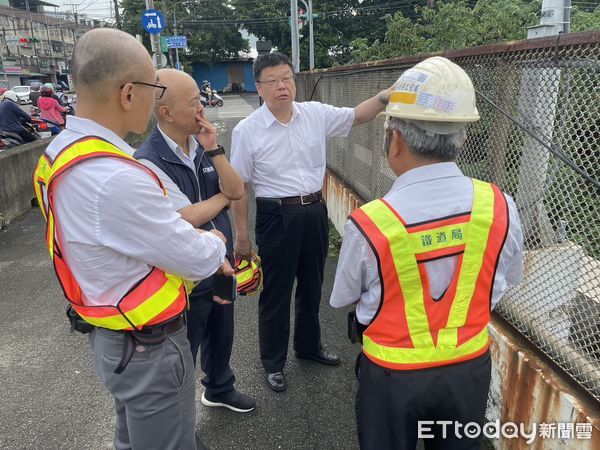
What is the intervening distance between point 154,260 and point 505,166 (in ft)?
6.05

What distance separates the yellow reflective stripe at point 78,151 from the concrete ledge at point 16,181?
5.81 m

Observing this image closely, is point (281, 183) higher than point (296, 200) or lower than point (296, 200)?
higher

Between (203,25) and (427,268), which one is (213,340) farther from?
(203,25)

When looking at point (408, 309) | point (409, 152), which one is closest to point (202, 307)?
point (408, 309)

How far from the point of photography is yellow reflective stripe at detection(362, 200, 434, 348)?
51.9 inches

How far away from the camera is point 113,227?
1.36 metres

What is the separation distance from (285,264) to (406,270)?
158cm

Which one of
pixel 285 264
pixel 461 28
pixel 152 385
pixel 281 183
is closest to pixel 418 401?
pixel 152 385

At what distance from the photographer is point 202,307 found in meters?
2.28

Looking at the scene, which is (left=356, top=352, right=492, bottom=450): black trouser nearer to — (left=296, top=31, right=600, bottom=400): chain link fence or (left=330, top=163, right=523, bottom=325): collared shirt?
(left=330, top=163, right=523, bottom=325): collared shirt

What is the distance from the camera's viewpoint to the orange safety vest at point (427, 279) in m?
1.33

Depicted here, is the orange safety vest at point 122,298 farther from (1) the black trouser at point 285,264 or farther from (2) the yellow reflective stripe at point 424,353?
(1) the black trouser at point 285,264

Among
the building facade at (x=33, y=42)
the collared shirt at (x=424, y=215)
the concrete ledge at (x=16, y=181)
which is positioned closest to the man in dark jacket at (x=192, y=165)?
the collared shirt at (x=424, y=215)

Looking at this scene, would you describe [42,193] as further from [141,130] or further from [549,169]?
[549,169]
